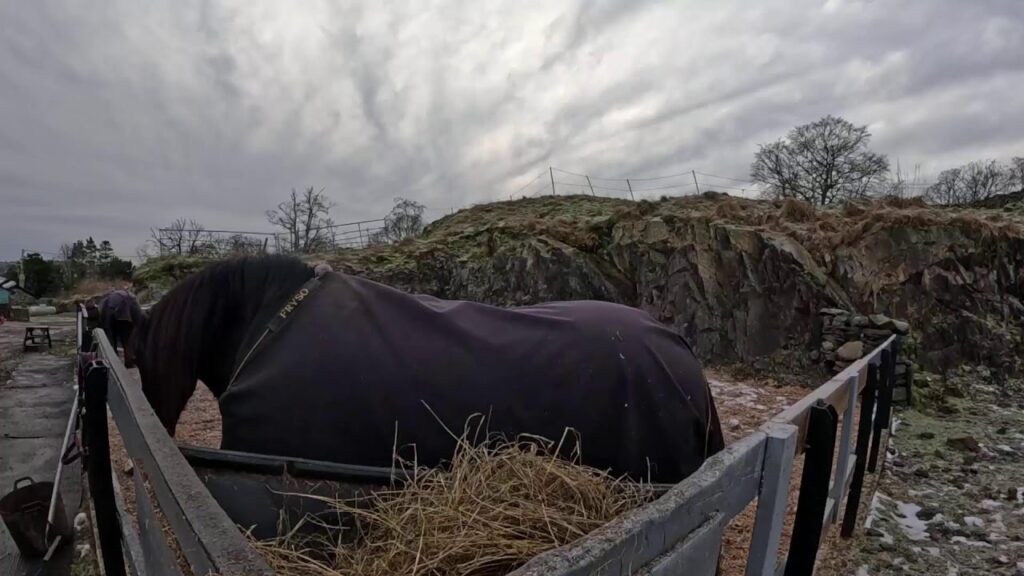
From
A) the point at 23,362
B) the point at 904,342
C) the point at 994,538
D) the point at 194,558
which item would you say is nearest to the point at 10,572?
the point at 194,558

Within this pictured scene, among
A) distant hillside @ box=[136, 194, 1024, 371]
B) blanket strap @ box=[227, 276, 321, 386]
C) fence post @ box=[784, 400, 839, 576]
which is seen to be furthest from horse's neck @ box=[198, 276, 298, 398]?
distant hillside @ box=[136, 194, 1024, 371]

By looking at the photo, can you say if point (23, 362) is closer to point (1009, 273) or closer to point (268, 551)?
point (268, 551)

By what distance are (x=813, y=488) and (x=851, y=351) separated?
7.02 m

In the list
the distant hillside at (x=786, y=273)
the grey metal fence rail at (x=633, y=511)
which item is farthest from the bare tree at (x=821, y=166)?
the grey metal fence rail at (x=633, y=511)

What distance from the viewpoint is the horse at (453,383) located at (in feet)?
6.06

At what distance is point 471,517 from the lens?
1.32 meters

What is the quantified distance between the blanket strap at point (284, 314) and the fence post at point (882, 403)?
11.1ft

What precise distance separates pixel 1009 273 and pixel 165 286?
20.4 meters

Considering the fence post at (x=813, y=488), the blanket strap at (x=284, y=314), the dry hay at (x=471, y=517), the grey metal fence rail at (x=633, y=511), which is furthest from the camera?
the blanket strap at (x=284, y=314)

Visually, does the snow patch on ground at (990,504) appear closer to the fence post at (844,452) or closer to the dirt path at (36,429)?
the fence post at (844,452)

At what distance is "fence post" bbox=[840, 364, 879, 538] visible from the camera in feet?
10.4

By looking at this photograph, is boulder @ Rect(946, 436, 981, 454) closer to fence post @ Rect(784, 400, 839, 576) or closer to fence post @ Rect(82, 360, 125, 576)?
fence post @ Rect(784, 400, 839, 576)

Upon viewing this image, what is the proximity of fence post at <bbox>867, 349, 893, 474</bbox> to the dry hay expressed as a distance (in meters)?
2.74

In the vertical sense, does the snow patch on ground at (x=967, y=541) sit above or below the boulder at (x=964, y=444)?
below
